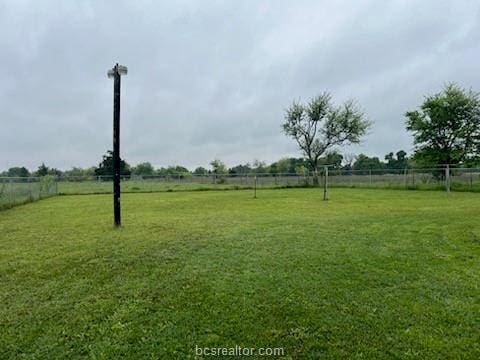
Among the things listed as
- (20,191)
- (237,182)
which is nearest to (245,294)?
(20,191)

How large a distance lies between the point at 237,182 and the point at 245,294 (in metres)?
23.5

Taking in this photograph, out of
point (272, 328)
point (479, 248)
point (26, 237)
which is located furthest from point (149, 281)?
point (479, 248)

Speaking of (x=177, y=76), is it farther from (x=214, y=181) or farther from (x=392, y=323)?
(x=392, y=323)

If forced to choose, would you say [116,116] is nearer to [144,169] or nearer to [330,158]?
[330,158]

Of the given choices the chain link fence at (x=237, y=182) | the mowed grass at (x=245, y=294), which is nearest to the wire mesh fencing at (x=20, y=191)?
the chain link fence at (x=237, y=182)

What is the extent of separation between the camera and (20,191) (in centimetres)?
1345

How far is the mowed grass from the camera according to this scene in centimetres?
221

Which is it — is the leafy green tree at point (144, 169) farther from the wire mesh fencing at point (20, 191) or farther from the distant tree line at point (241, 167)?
the wire mesh fencing at point (20, 191)

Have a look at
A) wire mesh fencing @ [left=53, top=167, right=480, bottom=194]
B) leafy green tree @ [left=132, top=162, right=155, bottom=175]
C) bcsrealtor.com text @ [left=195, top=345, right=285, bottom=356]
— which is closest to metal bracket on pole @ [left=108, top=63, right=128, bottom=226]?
bcsrealtor.com text @ [left=195, top=345, right=285, bottom=356]

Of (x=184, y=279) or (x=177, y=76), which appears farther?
(x=177, y=76)

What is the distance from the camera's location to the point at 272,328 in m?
2.38

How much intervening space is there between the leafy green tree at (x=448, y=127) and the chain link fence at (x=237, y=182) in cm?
348

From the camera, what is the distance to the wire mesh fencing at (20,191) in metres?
11.5

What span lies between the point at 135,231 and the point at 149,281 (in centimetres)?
297
